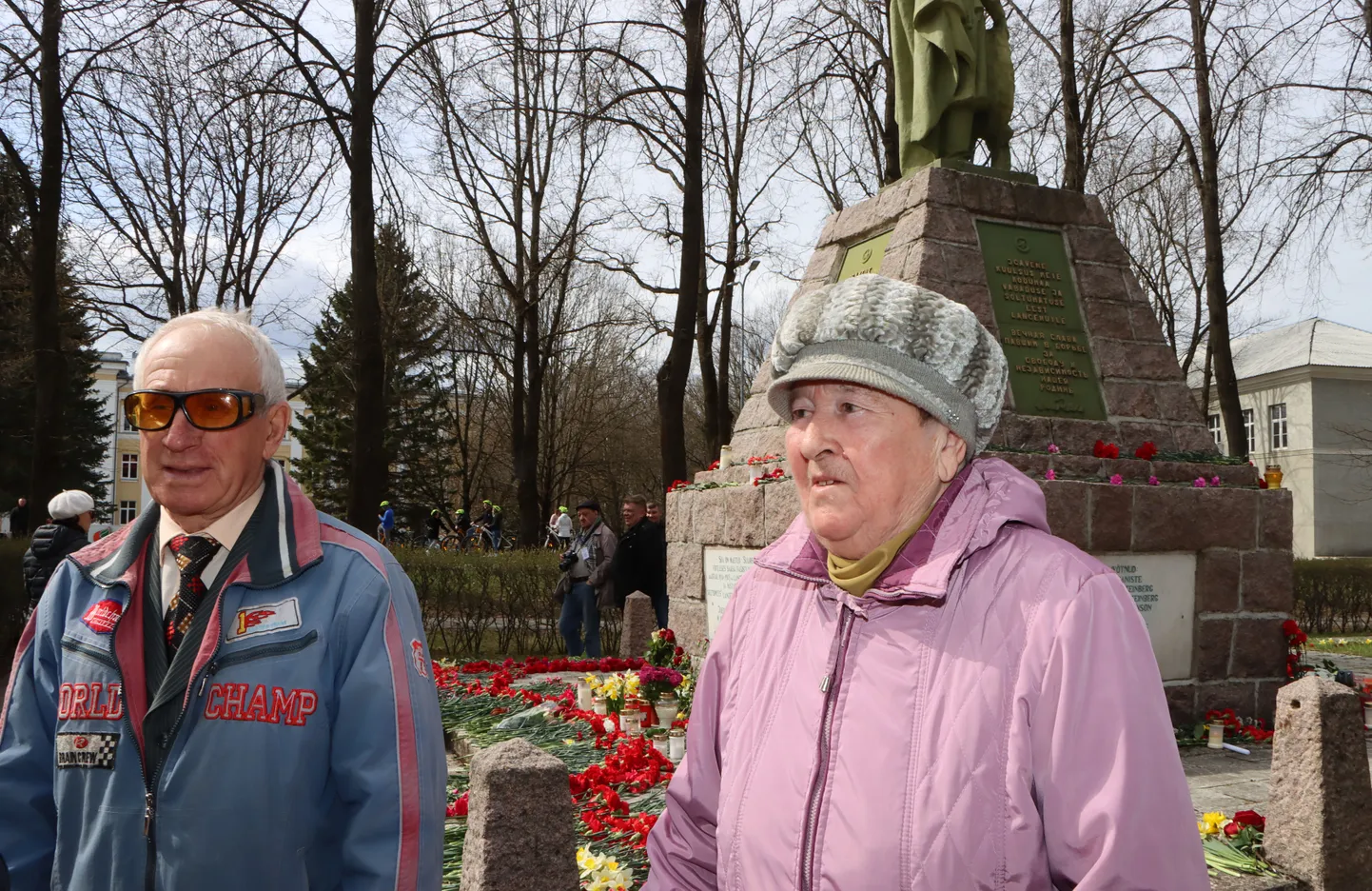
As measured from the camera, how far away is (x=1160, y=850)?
148 centimetres

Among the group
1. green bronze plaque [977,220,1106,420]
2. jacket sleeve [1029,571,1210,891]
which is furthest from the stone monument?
jacket sleeve [1029,571,1210,891]

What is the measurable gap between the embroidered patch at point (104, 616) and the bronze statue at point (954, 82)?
249 inches

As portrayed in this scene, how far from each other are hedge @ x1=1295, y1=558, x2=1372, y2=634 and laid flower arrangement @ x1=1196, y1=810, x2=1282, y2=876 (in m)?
14.4

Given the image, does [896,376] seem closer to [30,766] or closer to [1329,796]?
[30,766]

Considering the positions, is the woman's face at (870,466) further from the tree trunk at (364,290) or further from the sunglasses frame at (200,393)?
the tree trunk at (364,290)

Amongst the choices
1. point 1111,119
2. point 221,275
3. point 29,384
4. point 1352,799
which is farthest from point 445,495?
point 1352,799

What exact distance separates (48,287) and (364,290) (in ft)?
15.6

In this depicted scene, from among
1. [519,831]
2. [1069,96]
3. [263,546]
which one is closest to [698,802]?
[263,546]

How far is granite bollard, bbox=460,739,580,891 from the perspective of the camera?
10.6 ft

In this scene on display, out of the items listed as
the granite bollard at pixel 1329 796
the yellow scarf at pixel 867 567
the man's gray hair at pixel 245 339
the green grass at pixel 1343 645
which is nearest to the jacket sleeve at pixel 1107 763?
the yellow scarf at pixel 867 567

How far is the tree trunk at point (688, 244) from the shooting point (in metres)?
14.8

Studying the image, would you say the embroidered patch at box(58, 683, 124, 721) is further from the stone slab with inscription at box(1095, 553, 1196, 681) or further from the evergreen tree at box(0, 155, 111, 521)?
the evergreen tree at box(0, 155, 111, 521)

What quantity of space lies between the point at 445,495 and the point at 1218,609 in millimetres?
33314

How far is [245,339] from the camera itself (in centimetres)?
231
